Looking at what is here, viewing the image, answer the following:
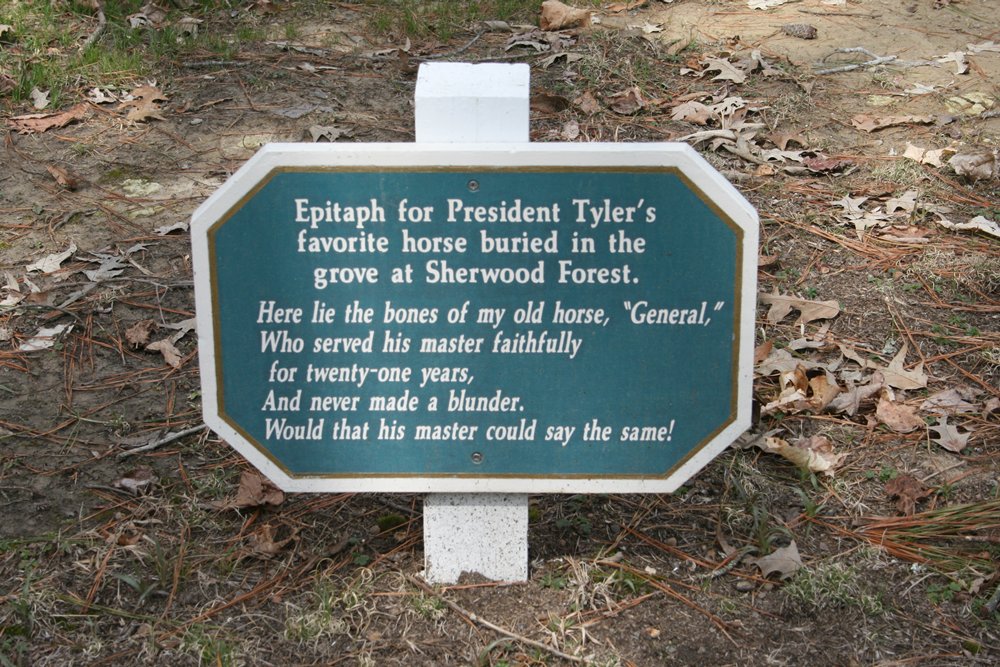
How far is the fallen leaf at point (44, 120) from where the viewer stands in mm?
3887

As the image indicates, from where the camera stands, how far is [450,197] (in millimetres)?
1842

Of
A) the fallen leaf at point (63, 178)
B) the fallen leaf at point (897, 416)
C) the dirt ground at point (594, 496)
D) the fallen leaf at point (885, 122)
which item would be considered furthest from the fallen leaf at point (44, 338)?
the fallen leaf at point (885, 122)

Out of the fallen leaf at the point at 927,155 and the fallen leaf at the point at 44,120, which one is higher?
the fallen leaf at the point at 44,120

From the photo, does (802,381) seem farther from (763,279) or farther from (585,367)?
(585,367)

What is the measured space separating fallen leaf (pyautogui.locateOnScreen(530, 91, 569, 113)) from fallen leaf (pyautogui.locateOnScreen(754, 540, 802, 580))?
2522 mm

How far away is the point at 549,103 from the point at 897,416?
7.36 feet

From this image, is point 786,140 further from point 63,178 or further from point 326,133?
point 63,178

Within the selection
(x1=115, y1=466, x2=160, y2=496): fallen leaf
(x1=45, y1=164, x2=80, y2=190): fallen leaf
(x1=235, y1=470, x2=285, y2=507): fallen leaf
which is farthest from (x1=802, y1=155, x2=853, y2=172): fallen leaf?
(x1=45, y1=164, x2=80, y2=190): fallen leaf

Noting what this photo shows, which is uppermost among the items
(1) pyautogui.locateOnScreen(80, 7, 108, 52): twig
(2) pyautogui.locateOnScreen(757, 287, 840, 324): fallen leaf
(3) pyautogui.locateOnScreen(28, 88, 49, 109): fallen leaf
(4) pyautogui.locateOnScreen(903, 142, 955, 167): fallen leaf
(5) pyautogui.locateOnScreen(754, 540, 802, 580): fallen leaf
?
(1) pyautogui.locateOnScreen(80, 7, 108, 52): twig

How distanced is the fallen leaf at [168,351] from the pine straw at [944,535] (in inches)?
91.8

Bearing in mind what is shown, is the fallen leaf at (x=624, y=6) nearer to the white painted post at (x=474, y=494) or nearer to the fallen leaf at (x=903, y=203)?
the fallen leaf at (x=903, y=203)

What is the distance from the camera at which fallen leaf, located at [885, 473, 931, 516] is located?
2.32m

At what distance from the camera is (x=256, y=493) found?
2428 millimetres

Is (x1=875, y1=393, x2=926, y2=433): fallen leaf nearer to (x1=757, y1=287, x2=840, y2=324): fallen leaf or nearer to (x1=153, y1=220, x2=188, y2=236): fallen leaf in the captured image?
(x1=757, y1=287, x2=840, y2=324): fallen leaf
